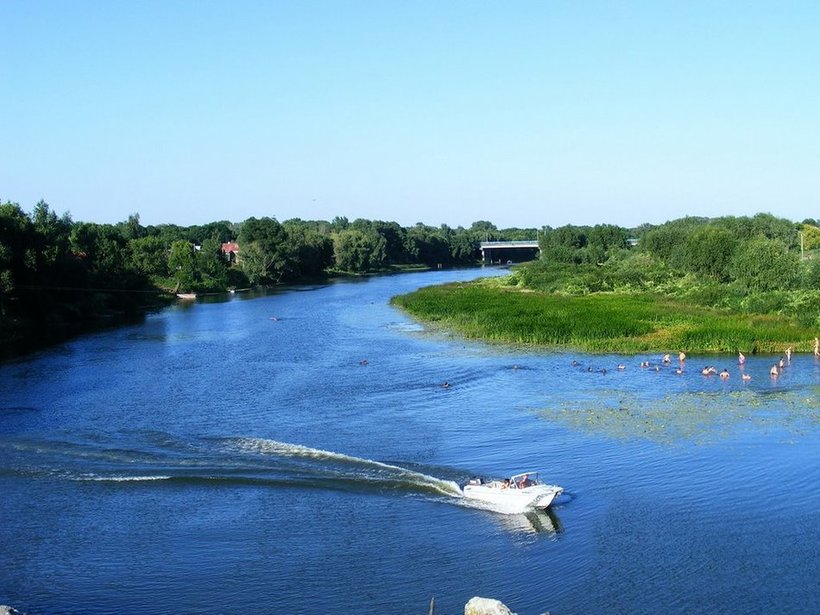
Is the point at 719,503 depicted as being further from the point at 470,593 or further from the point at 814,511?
the point at 470,593

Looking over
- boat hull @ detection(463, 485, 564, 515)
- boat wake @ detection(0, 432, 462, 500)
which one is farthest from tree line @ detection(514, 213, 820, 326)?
boat wake @ detection(0, 432, 462, 500)

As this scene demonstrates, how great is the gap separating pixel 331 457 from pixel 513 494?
7.52m

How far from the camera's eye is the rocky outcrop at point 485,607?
17.3 m

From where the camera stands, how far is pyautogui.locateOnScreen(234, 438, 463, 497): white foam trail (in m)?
26.8

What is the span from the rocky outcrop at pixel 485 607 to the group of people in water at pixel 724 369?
97.2 feet

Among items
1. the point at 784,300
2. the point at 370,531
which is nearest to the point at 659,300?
the point at 784,300

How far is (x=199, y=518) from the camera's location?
25.0 metres

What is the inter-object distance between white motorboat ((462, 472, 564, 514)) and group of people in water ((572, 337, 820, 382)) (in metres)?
22.0

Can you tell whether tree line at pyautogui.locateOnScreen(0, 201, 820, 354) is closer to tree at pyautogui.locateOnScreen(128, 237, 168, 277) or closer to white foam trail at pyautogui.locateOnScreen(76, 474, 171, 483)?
tree at pyautogui.locateOnScreen(128, 237, 168, 277)

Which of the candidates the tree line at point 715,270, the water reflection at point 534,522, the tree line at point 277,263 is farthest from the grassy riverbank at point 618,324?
the water reflection at point 534,522

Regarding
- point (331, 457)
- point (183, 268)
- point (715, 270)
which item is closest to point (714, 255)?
point (715, 270)

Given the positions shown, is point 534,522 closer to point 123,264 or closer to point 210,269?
point 123,264

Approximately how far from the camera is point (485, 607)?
685 inches

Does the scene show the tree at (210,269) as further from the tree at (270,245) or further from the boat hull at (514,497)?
the boat hull at (514,497)
